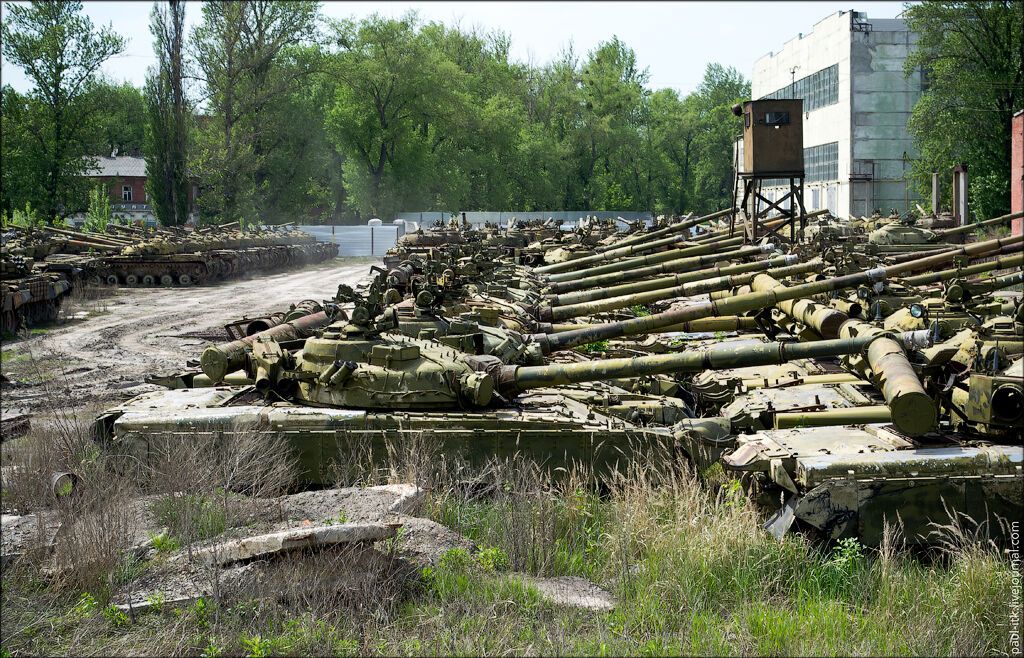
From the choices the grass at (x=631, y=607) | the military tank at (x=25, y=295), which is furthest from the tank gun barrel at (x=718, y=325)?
the military tank at (x=25, y=295)

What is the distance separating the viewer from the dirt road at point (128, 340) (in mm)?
14898

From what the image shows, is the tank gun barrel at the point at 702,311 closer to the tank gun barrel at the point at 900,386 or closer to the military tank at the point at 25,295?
the tank gun barrel at the point at 900,386

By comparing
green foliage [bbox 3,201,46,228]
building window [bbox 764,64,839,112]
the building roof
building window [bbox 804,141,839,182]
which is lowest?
green foliage [bbox 3,201,46,228]

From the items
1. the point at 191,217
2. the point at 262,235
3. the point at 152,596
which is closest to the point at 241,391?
the point at 152,596

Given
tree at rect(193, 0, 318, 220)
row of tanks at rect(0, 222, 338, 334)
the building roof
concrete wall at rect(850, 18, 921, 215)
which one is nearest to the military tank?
row of tanks at rect(0, 222, 338, 334)

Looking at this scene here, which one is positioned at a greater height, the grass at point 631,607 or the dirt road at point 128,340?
the dirt road at point 128,340

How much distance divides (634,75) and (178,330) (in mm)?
60866

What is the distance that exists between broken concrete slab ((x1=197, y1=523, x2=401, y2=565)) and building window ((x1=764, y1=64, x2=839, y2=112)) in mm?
43270

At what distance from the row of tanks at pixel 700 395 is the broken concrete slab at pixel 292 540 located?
2450 mm

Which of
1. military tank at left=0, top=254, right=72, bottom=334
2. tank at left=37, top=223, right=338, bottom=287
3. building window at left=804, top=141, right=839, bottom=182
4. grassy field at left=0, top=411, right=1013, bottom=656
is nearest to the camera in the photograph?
grassy field at left=0, top=411, right=1013, bottom=656

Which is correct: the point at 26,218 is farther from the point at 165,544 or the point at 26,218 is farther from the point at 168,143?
the point at 165,544

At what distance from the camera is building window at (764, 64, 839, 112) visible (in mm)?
46000

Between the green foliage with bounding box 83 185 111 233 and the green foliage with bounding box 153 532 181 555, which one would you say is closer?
the green foliage with bounding box 153 532 181 555

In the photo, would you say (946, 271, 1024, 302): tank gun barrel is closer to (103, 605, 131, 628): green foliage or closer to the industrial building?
(103, 605, 131, 628): green foliage
